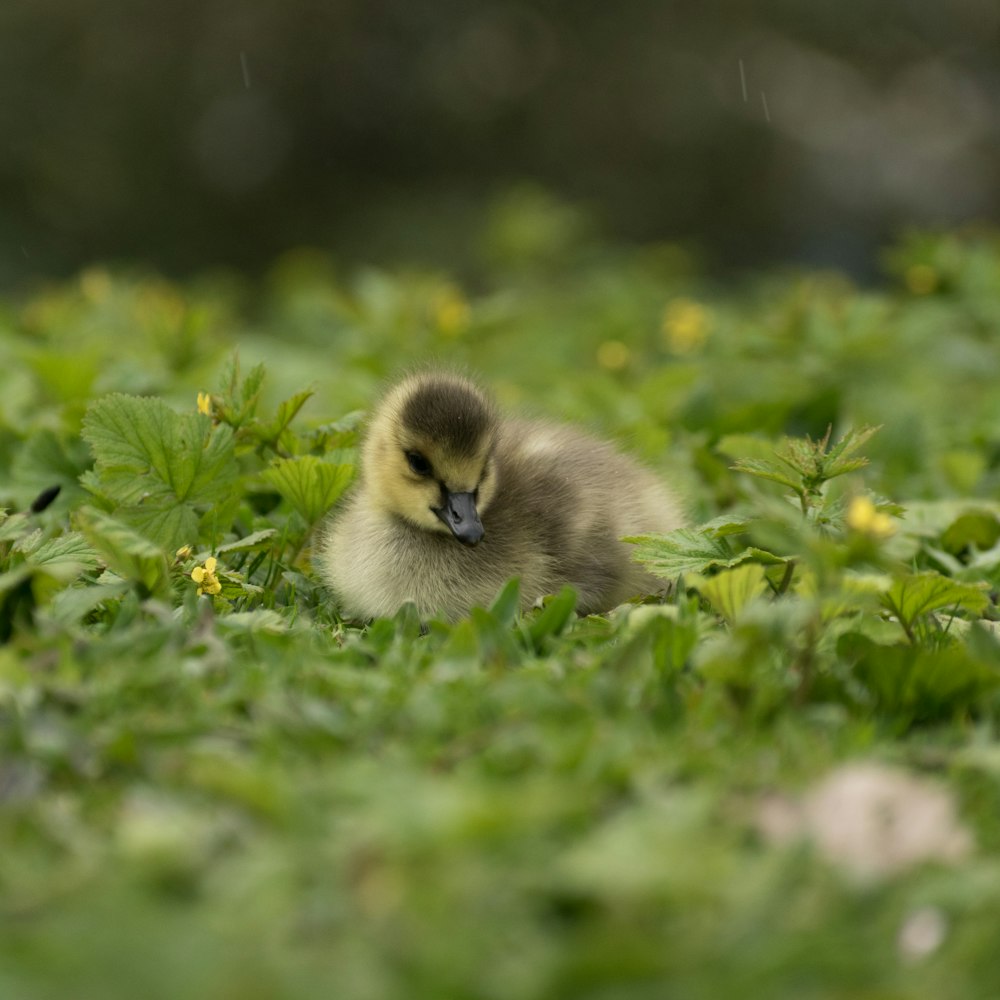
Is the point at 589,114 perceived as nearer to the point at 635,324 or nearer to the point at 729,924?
the point at 635,324

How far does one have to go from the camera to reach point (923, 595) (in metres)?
2.81

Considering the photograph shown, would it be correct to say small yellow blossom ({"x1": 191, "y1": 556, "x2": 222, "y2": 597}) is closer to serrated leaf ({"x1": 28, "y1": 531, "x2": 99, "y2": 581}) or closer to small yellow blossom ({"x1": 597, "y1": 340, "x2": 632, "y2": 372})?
serrated leaf ({"x1": 28, "y1": 531, "x2": 99, "y2": 581})

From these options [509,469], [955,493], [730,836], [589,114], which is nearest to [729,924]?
[730,836]

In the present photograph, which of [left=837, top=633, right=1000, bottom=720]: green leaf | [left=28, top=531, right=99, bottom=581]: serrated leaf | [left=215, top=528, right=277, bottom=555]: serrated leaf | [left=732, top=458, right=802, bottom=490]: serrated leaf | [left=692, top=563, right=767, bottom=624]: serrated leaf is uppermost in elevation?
[left=732, top=458, right=802, bottom=490]: serrated leaf

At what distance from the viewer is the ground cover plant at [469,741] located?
1754 millimetres

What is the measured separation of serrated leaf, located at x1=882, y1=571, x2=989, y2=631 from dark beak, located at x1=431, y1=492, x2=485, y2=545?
0.91 metres

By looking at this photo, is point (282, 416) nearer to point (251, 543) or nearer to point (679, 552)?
point (251, 543)

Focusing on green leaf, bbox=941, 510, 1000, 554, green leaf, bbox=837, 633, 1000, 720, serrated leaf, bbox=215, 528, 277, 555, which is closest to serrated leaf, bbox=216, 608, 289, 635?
serrated leaf, bbox=215, 528, 277, 555

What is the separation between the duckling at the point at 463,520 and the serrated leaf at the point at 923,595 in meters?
0.82

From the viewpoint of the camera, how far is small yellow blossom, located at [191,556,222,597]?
311 cm

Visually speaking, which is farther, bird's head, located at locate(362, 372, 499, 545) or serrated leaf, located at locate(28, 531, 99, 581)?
bird's head, located at locate(362, 372, 499, 545)

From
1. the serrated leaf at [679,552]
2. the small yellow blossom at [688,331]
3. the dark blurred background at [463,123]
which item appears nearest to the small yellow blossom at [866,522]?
the serrated leaf at [679,552]

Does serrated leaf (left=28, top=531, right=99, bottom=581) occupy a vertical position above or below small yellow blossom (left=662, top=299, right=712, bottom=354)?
below

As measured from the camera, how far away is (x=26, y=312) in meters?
5.88
